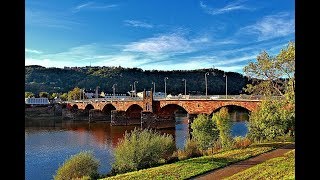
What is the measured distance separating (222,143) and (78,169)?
11.7 meters

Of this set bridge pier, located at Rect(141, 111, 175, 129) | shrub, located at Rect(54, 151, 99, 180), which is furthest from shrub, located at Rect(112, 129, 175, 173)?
bridge pier, located at Rect(141, 111, 175, 129)

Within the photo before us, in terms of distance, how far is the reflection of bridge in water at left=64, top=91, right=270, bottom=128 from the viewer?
44.3m

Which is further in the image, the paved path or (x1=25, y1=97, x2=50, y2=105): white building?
(x1=25, y1=97, x2=50, y2=105): white building

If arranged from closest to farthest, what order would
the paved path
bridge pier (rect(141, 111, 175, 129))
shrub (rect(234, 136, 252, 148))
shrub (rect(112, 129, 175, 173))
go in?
the paved path < shrub (rect(112, 129, 175, 173)) < shrub (rect(234, 136, 252, 148)) < bridge pier (rect(141, 111, 175, 129))

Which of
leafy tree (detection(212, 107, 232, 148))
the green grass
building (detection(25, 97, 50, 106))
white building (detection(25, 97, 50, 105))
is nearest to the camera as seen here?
the green grass

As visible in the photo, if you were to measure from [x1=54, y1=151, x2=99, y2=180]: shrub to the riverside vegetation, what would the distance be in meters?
0.12

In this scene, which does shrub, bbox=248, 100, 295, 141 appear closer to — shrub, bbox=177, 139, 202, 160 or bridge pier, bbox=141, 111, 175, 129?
shrub, bbox=177, 139, 202, 160

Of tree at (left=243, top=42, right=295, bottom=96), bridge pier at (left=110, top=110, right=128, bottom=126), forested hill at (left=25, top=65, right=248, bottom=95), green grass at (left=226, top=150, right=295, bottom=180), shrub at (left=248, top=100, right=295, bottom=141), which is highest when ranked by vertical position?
forested hill at (left=25, top=65, right=248, bottom=95)

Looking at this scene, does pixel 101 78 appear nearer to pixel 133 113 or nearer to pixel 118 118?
pixel 133 113

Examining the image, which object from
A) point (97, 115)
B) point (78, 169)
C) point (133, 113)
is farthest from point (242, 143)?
point (97, 115)

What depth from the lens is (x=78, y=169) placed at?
20438 millimetres
